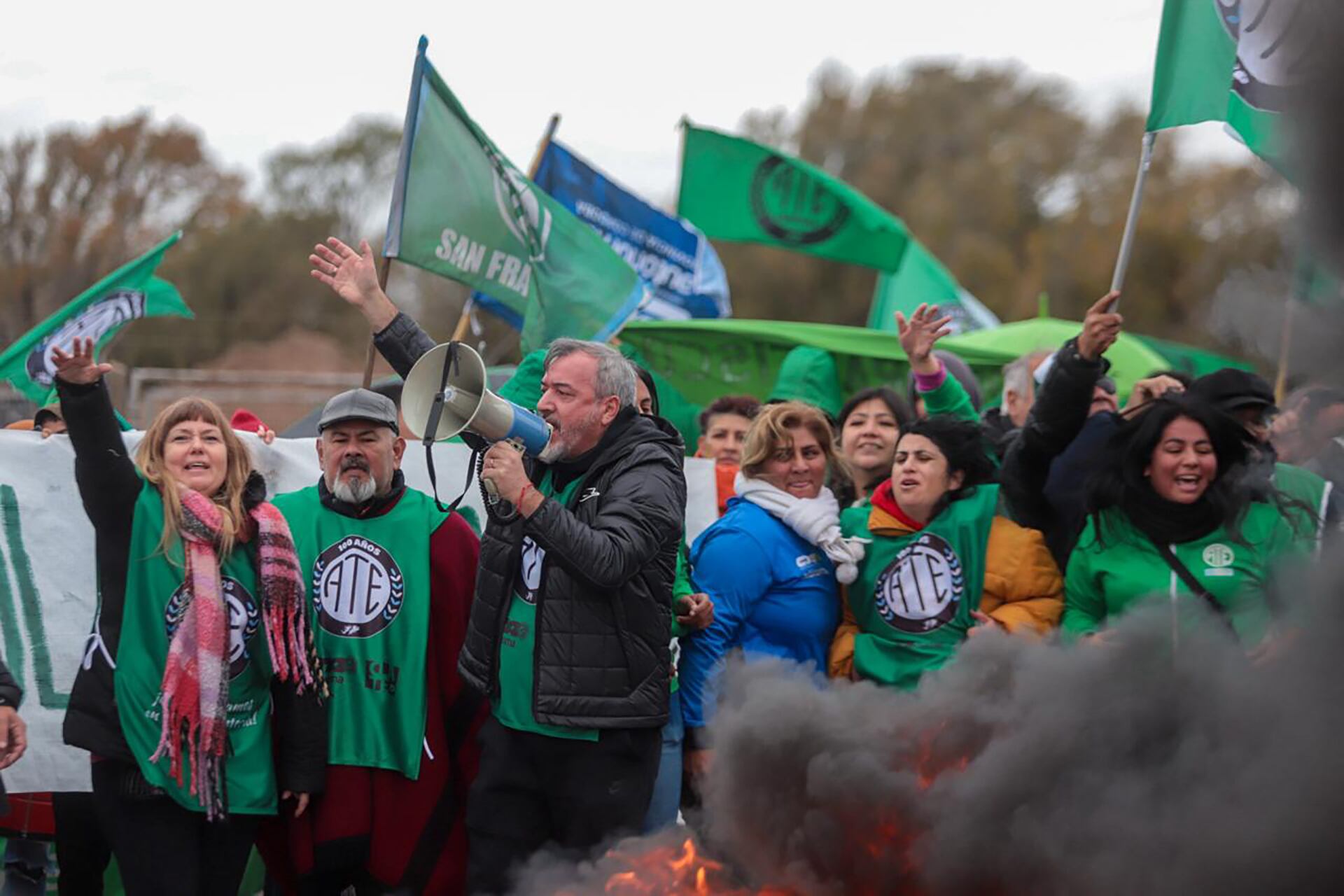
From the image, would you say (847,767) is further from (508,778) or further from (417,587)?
(417,587)

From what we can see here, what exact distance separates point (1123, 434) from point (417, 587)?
95.8 inches

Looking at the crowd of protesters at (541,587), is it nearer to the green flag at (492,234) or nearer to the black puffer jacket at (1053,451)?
the black puffer jacket at (1053,451)

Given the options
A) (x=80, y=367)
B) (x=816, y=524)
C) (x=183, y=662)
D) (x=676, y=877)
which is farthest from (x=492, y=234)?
(x=676, y=877)

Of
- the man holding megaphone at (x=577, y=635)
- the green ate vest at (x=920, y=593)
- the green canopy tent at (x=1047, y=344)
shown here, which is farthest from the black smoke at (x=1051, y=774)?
the green canopy tent at (x=1047, y=344)

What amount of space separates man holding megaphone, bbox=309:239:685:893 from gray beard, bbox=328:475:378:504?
1.55 feet

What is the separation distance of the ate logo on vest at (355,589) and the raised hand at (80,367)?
0.88 metres

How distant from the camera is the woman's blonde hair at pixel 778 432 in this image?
16.6 feet

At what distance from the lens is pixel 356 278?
4719 mm

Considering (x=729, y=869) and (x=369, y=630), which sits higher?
(x=369, y=630)

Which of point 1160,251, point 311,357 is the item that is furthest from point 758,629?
point 311,357

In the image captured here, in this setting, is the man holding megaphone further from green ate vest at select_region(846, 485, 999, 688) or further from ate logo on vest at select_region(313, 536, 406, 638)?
green ate vest at select_region(846, 485, 999, 688)

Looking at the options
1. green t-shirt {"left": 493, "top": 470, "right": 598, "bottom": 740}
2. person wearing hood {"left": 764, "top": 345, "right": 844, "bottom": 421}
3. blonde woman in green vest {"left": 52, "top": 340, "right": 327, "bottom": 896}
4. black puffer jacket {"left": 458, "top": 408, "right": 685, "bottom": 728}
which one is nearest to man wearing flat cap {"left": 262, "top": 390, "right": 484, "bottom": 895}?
blonde woman in green vest {"left": 52, "top": 340, "right": 327, "bottom": 896}

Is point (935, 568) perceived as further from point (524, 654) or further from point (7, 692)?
point (7, 692)

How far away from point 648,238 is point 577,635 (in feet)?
18.2
